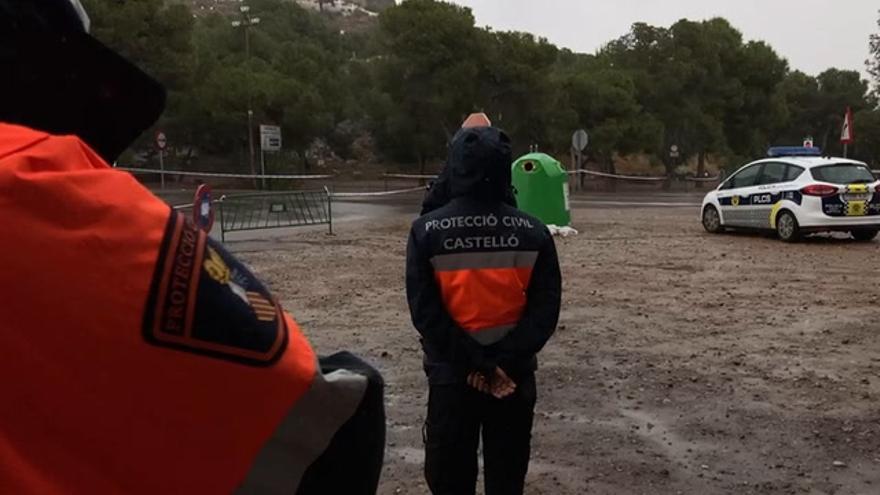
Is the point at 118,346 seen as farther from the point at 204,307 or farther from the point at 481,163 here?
the point at 481,163

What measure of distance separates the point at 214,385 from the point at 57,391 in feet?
0.50

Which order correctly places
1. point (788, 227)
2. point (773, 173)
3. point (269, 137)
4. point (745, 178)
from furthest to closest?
point (269, 137) → point (745, 178) → point (773, 173) → point (788, 227)

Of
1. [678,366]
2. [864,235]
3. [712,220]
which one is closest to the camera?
[678,366]

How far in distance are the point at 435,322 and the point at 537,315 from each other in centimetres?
42

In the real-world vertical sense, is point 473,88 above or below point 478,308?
above

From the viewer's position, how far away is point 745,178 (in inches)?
710

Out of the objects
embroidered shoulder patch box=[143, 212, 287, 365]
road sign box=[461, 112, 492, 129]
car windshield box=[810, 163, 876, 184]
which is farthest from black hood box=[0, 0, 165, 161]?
car windshield box=[810, 163, 876, 184]

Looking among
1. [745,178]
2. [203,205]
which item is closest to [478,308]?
[203,205]

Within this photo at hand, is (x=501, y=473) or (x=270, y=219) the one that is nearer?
(x=501, y=473)

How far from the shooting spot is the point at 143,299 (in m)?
0.91

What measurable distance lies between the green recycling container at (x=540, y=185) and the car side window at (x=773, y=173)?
3883mm

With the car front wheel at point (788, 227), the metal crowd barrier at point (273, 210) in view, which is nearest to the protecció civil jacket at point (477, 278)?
the car front wheel at point (788, 227)

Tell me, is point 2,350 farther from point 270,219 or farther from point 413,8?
point 413,8

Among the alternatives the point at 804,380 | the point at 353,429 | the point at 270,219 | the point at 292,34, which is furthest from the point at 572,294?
the point at 292,34
